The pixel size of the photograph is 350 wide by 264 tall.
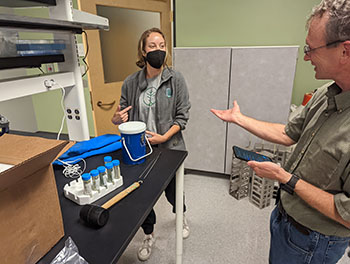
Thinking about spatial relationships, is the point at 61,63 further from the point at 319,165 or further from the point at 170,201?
the point at 319,165

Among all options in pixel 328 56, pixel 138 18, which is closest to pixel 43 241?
pixel 328 56

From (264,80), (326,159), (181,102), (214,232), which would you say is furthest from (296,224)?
(264,80)

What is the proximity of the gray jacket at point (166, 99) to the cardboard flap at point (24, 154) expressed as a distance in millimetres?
950

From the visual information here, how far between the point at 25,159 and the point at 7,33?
67 cm

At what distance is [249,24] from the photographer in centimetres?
240

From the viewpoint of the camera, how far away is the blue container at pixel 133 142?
106cm

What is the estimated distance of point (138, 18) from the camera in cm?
256

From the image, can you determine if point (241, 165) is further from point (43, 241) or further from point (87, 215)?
point (43, 241)

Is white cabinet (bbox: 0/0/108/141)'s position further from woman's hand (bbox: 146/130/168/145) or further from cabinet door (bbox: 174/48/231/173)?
cabinet door (bbox: 174/48/231/173)

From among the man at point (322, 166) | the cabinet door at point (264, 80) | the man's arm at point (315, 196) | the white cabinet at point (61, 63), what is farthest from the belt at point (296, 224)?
the cabinet door at point (264, 80)

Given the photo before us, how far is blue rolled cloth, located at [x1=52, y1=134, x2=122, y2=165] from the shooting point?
3.73 feet

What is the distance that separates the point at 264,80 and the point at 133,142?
63.6 inches

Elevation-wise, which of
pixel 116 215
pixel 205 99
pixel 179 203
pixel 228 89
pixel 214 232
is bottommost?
pixel 214 232

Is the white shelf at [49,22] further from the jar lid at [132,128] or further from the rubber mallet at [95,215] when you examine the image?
the rubber mallet at [95,215]
